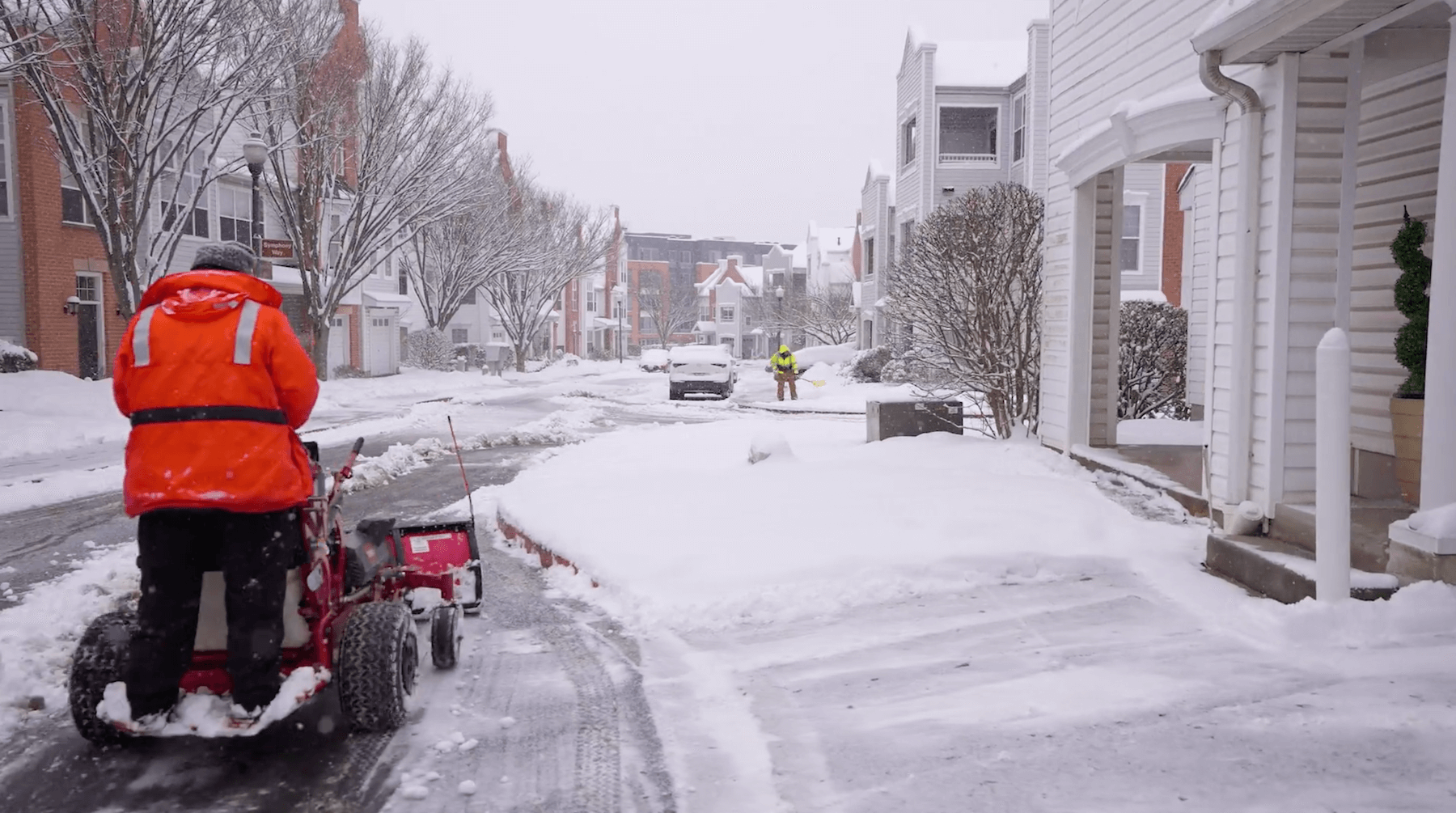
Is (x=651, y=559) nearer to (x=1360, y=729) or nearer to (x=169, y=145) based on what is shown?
(x=1360, y=729)

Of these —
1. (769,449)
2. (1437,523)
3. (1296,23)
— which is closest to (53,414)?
(769,449)

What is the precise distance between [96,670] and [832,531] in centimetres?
434

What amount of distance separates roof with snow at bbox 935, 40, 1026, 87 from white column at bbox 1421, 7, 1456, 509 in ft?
99.6

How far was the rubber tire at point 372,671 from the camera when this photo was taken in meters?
4.05

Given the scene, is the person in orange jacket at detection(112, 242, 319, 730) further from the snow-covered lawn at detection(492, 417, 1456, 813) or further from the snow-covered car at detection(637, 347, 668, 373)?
the snow-covered car at detection(637, 347, 668, 373)

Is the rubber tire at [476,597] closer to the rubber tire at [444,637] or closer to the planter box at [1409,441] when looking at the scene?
the rubber tire at [444,637]

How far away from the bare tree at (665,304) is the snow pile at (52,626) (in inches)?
3309

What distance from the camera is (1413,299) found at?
6035 millimetres

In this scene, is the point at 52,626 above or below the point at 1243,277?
below

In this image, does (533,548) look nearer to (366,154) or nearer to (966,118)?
(366,154)

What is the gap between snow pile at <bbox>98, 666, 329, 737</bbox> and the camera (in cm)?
369

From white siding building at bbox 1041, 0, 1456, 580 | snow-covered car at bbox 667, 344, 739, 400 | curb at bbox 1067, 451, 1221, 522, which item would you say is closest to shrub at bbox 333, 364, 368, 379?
snow-covered car at bbox 667, 344, 739, 400

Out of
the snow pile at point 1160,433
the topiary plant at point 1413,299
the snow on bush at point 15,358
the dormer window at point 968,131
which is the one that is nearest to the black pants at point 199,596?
the topiary plant at point 1413,299

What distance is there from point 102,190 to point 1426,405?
67.8 ft
